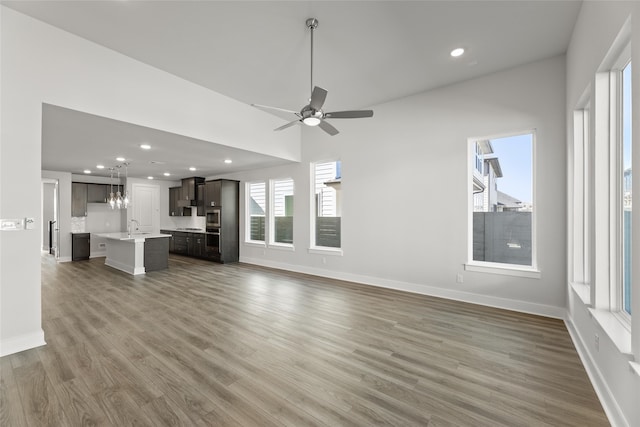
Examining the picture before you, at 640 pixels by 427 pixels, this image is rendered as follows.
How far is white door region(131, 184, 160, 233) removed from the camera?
9.39 meters

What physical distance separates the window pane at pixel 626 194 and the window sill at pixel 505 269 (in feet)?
5.58

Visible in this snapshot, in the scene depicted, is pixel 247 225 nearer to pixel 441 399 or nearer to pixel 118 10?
pixel 118 10

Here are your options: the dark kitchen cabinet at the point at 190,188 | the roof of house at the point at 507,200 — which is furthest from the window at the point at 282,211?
the roof of house at the point at 507,200

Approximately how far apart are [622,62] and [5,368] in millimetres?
5734

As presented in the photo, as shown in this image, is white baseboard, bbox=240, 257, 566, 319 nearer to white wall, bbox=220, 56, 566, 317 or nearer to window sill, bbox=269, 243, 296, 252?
white wall, bbox=220, 56, 566, 317

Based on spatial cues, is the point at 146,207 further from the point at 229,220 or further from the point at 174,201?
the point at 229,220

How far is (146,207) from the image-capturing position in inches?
380

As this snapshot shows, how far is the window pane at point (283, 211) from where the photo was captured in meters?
7.04

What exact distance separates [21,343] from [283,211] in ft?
16.7

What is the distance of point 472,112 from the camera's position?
4.23 m

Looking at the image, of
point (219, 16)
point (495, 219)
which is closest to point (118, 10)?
point (219, 16)

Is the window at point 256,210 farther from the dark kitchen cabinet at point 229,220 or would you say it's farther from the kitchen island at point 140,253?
the kitchen island at point 140,253

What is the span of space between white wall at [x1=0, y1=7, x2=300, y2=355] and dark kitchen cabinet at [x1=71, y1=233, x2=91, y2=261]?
6.82m

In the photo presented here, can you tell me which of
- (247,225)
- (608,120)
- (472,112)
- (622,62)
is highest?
(472,112)
